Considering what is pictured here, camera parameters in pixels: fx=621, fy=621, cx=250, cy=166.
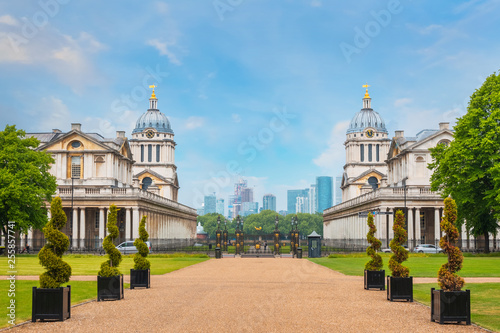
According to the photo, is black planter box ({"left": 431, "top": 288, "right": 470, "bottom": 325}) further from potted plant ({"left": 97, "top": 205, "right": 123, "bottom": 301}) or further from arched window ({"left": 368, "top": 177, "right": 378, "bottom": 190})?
arched window ({"left": 368, "top": 177, "right": 378, "bottom": 190})

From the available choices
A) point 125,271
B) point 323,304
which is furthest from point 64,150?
point 323,304

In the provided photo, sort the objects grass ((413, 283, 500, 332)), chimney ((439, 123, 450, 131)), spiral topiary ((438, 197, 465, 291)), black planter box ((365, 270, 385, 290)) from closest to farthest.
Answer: spiral topiary ((438, 197, 465, 291)), grass ((413, 283, 500, 332)), black planter box ((365, 270, 385, 290)), chimney ((439, 123, 450, 131))

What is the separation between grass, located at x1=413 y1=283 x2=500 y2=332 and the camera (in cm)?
1653

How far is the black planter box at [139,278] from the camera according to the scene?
25.7 metres

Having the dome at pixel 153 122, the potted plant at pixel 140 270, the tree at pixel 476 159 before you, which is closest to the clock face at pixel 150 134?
the dome at pixel 153 122

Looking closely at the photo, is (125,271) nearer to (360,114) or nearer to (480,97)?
(480,97)

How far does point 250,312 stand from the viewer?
59.6 feet

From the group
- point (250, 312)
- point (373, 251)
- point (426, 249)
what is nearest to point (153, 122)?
point (426, 249)

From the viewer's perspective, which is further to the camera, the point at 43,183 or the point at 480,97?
the point at 43,183

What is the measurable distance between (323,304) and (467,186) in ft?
117

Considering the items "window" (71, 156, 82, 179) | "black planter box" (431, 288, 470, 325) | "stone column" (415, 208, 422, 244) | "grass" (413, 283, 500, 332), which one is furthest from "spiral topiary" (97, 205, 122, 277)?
"window" (71, 156, 82, 179)

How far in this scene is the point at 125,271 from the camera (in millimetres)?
36438

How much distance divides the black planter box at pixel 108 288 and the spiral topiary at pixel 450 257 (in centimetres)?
1078

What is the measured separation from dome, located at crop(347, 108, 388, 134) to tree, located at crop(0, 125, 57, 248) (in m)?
88.6
